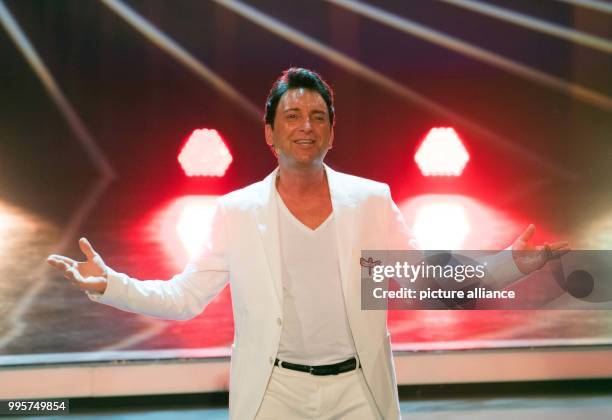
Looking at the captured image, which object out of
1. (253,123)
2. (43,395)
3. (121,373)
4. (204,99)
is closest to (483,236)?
(253,123)

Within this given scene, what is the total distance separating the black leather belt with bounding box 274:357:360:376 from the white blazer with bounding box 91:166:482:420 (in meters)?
0.03

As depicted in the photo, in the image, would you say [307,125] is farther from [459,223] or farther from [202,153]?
[459,223]

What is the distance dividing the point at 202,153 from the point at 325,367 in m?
1.96

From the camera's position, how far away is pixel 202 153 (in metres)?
3.37

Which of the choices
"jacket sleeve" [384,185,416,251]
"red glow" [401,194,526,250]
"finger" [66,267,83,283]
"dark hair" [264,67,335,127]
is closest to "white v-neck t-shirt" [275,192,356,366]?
"jacket sleeve" [384,185,416,251]

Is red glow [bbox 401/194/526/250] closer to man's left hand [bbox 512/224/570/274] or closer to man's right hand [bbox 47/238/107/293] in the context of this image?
man's left hand [bbox 512/224/570/274]

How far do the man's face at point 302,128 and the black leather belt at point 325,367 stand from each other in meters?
0.53

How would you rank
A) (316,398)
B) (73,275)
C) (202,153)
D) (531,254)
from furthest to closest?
1. (202,153)
2. (531,254)
3. (73,275)
4. (316,398)

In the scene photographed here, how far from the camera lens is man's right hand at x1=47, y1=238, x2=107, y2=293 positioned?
171 centimetres

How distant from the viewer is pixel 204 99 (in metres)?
3.38

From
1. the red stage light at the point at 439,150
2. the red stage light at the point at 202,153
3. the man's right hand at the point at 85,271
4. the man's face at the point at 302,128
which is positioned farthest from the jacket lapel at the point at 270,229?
the red stage light at the point at 439,150

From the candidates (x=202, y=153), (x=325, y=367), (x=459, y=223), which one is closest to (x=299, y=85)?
(x=325, y=367)

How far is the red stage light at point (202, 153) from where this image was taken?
11.1ft

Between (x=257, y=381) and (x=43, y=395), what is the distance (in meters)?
2.19
